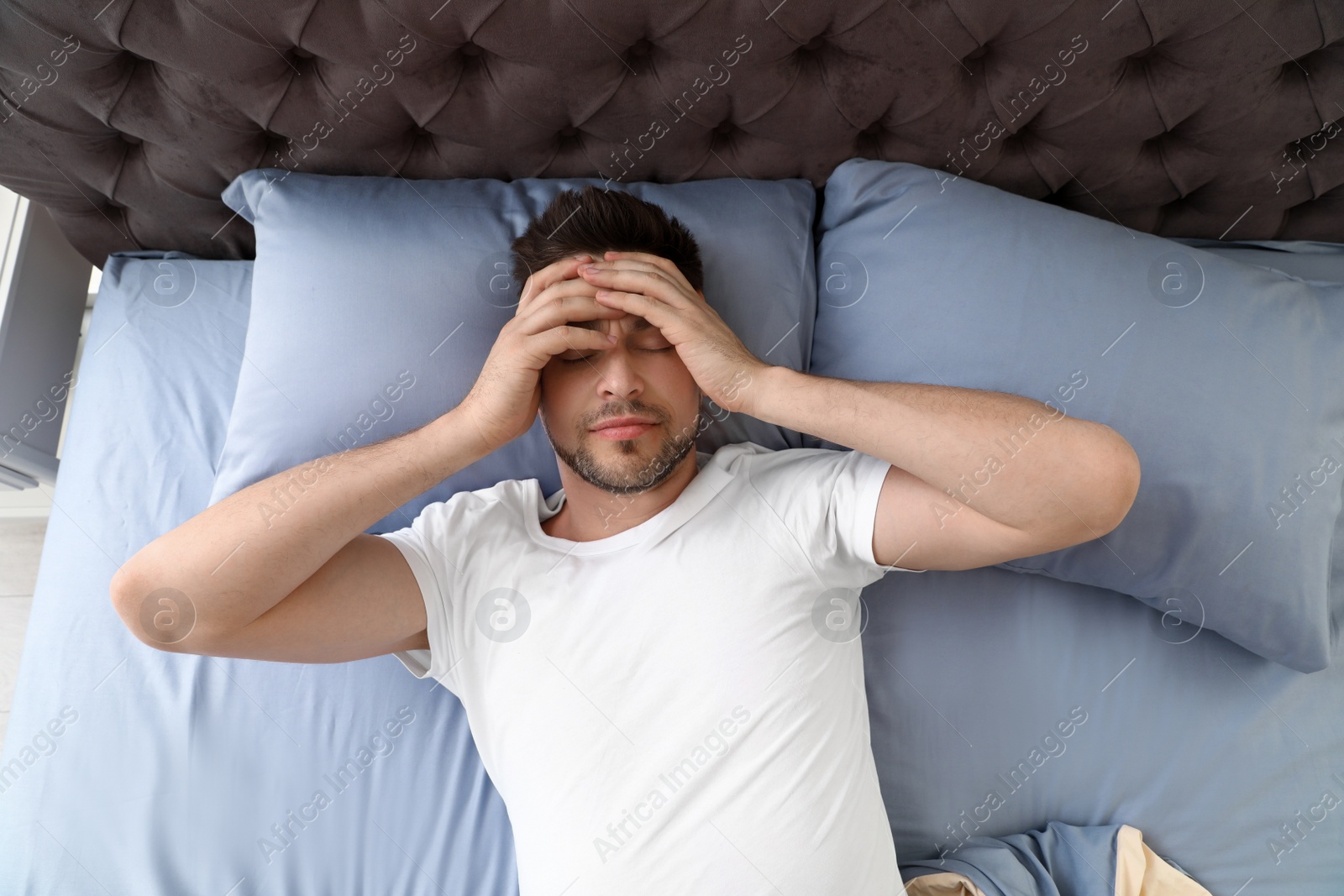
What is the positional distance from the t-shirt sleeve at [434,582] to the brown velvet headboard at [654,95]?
737 millimetres

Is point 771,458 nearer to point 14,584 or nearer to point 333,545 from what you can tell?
point 333,545

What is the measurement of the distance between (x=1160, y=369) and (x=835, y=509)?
0.63 metres

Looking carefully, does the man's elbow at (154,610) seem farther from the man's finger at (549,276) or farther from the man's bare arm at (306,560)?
the man's finger at (549,276)

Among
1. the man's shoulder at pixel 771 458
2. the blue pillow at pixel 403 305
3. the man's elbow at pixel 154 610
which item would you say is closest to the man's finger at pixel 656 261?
the blue pillow at pixel 403 305

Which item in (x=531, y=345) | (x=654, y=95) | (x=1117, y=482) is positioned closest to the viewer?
(x=1117, y=482)

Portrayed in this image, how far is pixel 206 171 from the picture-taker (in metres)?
1.56

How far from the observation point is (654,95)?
1484mm

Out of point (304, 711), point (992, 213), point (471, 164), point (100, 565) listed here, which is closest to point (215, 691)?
point (304, 711)

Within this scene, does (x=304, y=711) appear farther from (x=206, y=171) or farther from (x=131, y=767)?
(x=206, y=171)

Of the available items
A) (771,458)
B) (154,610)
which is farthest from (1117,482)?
(154,610)

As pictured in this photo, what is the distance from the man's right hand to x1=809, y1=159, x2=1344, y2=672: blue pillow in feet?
1.77

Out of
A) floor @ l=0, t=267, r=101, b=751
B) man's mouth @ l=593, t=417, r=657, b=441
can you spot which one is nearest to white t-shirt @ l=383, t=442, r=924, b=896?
man's mouth @ l=593, t=417, r=657, b=441

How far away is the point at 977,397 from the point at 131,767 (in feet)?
5.06

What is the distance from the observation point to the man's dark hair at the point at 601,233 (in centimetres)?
138
